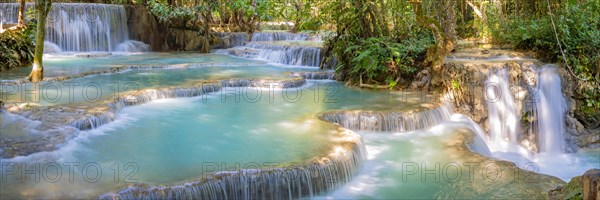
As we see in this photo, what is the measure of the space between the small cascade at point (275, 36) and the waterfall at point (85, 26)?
463cm

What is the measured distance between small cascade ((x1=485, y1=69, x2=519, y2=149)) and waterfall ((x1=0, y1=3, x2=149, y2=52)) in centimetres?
1489

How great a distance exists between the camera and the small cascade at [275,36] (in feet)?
75.8

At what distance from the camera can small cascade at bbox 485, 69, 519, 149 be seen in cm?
1034

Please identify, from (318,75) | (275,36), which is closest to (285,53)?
(318,75)

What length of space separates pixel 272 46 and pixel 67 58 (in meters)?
6.58

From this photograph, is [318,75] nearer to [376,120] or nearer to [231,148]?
[376,120]

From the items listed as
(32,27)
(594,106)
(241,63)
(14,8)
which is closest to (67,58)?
(32,27)

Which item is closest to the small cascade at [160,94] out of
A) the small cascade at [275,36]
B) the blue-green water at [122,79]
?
the blue-green water at [122,79]

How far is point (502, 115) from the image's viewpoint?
10.4 metres

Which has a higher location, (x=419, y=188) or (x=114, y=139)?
(x=114, y=139)

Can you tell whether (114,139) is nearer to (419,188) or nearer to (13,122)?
(13,122)

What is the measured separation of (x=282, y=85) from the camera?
1162 cm

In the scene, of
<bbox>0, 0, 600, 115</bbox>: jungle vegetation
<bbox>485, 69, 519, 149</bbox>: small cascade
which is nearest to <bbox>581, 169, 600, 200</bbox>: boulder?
<bbox>0, 0, 600, 115</bbox>: jungle vegetation

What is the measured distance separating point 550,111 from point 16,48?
42.3ft
